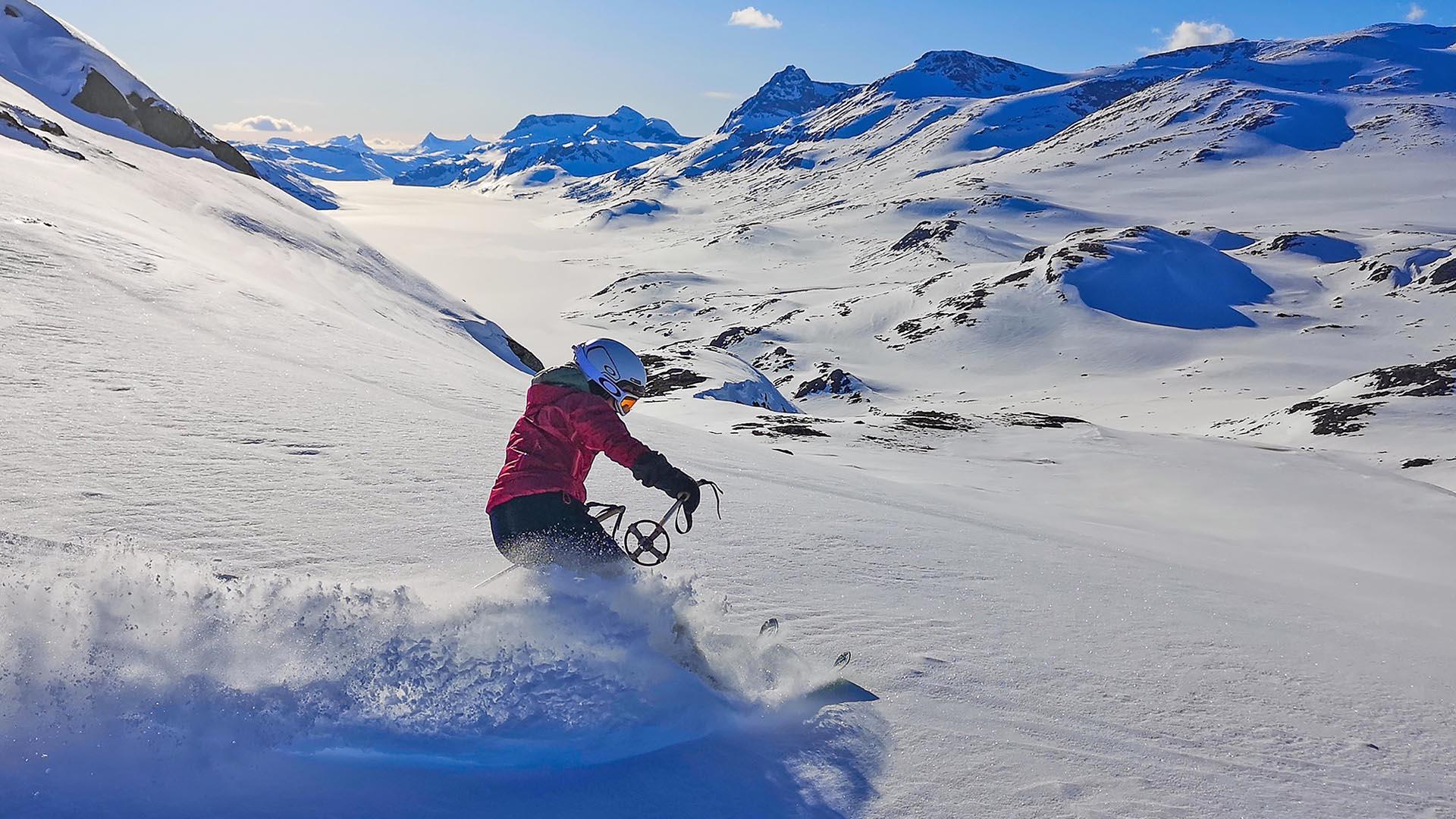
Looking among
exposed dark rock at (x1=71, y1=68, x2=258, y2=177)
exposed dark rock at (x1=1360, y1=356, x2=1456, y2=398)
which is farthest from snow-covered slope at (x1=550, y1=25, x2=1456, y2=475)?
exposed dark rock at (x1=71, y1=68, x2=258, y2=177)

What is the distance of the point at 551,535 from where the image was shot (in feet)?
16.1

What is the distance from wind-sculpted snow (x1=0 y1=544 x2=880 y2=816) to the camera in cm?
309

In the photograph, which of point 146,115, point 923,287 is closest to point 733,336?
point 923,287

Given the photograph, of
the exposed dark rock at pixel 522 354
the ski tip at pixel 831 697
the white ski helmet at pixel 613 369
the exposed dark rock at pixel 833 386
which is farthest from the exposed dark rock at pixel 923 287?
the ski tip at pixel 831 697

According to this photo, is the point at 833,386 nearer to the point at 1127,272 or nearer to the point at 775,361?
the point at 775,361

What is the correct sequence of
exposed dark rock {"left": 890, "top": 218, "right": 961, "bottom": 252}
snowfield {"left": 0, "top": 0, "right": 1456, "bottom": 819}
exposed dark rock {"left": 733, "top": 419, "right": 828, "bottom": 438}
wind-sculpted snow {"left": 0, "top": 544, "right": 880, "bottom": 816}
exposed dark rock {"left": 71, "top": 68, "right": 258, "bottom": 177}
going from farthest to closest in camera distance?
exposed dark rock {"left": 890, "top": 218, "right": 961, "bottom": 252} → exposed dark rock {"left": 71, "top": 68, "right": 258, "bottom": 177} → exposed dark rock {"left": 733, "top": 419, "right": 828, "bottom": 438} → snowfield {"left": 0, "top": 0, "right": 1456, "bottom": 819} → wind-sculpted snow {"left": 0, "top": 544, "right": 880, "bottom": 816}

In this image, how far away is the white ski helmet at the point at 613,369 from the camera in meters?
5.14

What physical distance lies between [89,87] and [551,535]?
200ft

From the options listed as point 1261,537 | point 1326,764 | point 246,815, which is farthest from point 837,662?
point 1261,537

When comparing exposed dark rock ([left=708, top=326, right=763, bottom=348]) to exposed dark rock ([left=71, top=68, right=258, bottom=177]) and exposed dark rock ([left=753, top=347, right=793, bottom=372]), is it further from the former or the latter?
exposed dark rock ([left=71, top=68, right=258, bottom=177])

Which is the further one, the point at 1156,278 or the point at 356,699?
the point at 1156,278

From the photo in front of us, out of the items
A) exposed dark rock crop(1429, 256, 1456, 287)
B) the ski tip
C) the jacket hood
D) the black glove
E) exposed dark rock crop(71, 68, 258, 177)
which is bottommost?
the ski tip

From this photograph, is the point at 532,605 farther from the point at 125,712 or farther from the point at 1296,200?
the point at 1296,200

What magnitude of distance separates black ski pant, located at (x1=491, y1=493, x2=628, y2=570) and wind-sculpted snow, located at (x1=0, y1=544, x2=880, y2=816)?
0.22m
